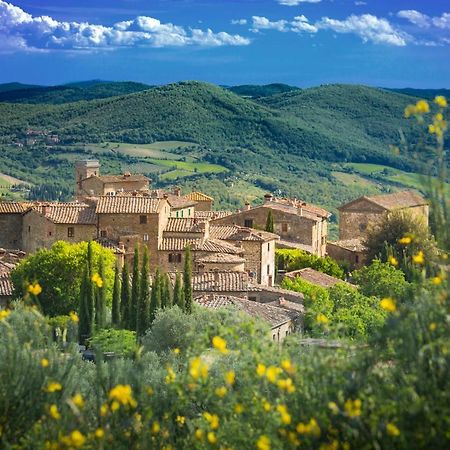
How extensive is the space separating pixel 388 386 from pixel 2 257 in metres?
50.8

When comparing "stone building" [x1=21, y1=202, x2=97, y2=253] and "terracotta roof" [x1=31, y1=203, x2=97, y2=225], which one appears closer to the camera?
"stone building" [x1=21, y1=202, x2=97, y2=253]

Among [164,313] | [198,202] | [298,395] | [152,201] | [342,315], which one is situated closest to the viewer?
[298,395]

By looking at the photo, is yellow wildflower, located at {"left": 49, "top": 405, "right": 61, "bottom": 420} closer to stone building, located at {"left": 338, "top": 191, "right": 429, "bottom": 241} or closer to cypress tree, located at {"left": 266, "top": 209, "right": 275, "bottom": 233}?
cypress tree, located at {"left": 266, "top": 209, "right": 275, "bottom": 233}

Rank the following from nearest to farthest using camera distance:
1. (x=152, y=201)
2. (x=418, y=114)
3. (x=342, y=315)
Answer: (x=418, y=114)
(x=342, y=315)
(x=152, y=201)

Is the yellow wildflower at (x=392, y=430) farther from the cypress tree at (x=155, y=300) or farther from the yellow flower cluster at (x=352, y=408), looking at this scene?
the cypress tree at (x=155, y=300)

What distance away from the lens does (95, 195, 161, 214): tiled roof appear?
60969 millimetres

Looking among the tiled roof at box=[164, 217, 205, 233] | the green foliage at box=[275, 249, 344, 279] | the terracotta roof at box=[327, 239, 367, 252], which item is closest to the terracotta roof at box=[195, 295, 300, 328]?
the tiled roof at box=[164, 217, 205, 233]

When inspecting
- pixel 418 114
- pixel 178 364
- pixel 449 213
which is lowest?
pixel 178 364

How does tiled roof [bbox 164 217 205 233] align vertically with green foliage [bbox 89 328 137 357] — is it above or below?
above

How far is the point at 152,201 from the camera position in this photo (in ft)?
203

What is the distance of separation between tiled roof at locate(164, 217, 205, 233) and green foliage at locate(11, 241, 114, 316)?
20.2 ft

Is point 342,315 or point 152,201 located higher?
point 152,201

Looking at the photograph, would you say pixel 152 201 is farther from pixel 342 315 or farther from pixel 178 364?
pixel 178 364

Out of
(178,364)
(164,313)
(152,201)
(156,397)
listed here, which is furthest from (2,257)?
(156,397)
